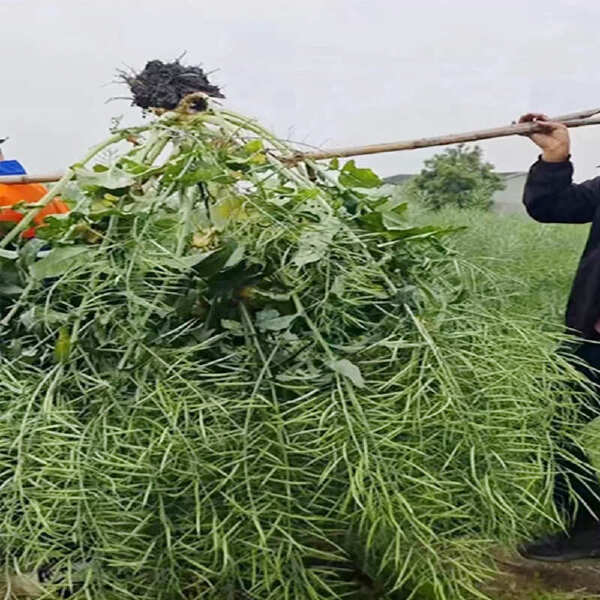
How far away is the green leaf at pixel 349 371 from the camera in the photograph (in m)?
1.91

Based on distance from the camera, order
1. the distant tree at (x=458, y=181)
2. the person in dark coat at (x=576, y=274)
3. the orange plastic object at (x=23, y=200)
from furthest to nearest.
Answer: the distant tree at (x=458, y=181), the person in dark coat at (x=576, y=274), the orange plastic object at (x=23, y=200)

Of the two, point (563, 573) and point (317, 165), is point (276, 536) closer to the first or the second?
point (317, 165)

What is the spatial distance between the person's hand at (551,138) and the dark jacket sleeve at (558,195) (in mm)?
38

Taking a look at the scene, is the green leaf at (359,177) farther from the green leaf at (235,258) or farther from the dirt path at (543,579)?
the dirt path at (543,579)

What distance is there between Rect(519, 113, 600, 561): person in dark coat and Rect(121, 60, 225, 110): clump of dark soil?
957mm

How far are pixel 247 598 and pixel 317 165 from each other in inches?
39.0

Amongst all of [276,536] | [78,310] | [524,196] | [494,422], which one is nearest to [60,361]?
[78,310]

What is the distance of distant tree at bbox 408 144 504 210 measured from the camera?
362 inches

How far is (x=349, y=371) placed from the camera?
75.5 inches

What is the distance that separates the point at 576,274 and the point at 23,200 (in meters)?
1.71

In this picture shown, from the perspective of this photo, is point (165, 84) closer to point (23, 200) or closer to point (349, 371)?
point (23, 200)

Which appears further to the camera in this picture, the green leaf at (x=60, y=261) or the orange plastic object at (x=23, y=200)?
the orange plastic object at (x=23, y=200)

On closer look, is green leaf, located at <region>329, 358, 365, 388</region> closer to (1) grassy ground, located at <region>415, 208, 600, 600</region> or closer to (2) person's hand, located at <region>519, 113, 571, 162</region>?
(1) grassy ground, located at <region>415, 208, 600, 600</region>

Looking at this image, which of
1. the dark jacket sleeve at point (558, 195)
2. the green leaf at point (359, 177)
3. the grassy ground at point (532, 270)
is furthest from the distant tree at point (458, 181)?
the green leaf at point (359, 177)
